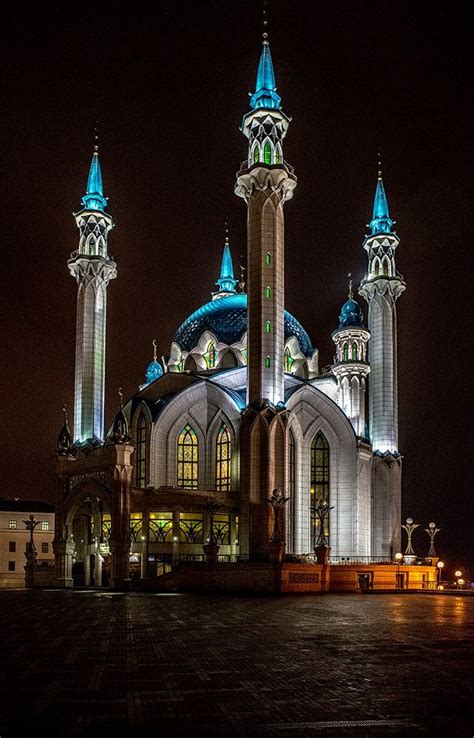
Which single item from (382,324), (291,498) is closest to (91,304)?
(291,498)

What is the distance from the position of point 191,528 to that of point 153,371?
26469mm

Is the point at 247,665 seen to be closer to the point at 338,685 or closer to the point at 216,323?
the point at 338,685

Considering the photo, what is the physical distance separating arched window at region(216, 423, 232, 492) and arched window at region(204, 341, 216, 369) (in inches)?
454

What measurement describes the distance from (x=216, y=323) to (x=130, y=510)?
2402 centimetres

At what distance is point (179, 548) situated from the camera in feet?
195

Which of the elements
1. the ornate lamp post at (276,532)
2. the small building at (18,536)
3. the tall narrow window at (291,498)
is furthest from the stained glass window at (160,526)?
the small building at (18,536)

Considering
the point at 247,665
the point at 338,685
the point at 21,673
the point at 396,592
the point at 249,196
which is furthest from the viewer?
the point at 249,196

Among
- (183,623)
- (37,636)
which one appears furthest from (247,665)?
(183,623)

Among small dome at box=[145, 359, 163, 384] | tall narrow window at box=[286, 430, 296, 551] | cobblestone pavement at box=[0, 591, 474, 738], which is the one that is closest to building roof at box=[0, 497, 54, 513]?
small dome at box=[145, 359, 163, 384]

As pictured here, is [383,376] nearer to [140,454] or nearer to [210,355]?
[210,355]

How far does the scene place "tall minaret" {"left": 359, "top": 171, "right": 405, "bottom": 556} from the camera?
235 ft

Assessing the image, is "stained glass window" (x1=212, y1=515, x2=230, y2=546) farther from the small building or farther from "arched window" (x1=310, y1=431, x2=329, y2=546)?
the small building

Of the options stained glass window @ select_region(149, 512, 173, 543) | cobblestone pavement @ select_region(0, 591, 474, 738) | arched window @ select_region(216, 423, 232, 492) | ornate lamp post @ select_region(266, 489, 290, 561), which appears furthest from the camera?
arched window @ select_region(216, 423, 232, 492)

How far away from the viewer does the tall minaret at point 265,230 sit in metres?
59.5
